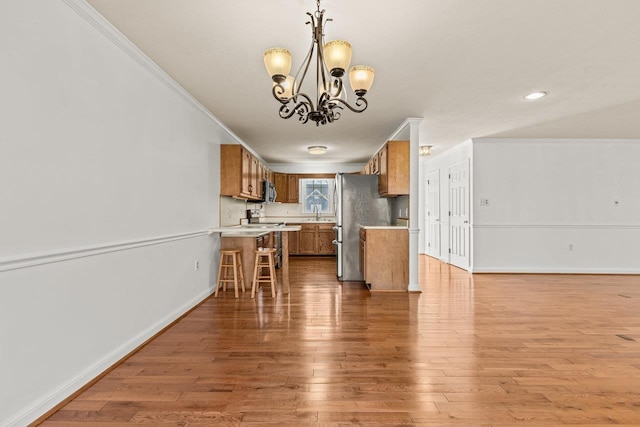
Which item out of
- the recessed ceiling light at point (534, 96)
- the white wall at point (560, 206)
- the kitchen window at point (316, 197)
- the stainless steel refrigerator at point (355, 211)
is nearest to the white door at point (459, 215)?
the white wall at point (560, 206)

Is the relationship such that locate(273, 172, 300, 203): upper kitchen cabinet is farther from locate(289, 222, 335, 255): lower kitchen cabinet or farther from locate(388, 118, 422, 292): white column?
locate(388, 118, 422, 292): white column

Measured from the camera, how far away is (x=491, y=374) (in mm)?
2260

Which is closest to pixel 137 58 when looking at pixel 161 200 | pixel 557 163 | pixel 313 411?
pixel 161 200

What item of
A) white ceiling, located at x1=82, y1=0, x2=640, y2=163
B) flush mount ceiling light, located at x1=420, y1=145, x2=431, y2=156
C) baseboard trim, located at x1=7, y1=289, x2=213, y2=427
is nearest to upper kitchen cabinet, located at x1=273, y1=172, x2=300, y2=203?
flush mount ceiling light, located at x1=420, y1=145, x2=431, y2=156

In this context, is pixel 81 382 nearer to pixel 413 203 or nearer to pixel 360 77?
pixel 360 77

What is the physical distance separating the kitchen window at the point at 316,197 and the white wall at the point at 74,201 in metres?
5.87

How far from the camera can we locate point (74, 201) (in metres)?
2.03

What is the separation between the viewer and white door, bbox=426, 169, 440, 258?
812 centimetres

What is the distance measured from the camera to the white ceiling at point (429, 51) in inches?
87.4

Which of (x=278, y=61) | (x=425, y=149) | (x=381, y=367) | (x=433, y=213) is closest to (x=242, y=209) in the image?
(x=425, y=149)

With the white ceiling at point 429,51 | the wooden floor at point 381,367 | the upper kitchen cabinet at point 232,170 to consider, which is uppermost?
the white ceiling at point 429,51

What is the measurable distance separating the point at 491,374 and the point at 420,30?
8.17 ft

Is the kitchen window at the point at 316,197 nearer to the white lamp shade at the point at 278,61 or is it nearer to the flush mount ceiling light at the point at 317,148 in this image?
the flush mount ceiling light at the point at 317,148

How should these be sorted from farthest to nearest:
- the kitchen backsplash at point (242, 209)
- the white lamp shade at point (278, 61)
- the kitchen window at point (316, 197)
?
the kitchen window at point (316, 197) < the kitchen backsplash at point (242, 209) < the white lamp shade at point (278, 61)
